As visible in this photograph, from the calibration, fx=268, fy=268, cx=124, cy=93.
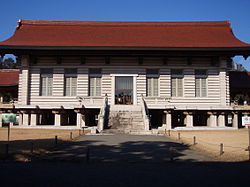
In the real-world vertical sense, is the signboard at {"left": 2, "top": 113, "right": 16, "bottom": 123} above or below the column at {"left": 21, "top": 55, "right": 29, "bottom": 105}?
below

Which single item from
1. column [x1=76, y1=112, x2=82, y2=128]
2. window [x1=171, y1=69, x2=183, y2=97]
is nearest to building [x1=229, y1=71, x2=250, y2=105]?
window [x1=171, y1=69, x2=183, y2=97]

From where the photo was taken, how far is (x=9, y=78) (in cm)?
3011

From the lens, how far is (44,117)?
88.4ft

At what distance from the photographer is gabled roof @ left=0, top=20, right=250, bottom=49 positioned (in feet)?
83.7

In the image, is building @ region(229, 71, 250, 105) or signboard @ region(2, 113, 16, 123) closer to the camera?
signboard @ region(2, 113, 16, 123)

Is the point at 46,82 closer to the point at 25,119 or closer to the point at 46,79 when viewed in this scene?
the point at 46,79

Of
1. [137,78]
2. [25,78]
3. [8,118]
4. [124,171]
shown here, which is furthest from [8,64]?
[124,171]

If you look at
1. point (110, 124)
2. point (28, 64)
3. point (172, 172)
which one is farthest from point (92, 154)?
point (28, 64)

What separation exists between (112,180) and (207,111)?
19.8 m

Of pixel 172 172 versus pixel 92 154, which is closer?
pixel 172 172

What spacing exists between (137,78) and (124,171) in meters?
19.0

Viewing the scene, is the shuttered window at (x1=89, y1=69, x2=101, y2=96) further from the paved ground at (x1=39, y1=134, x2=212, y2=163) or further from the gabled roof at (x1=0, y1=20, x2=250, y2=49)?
the paved ground at (x1=39, y1=134, x2=212, y2=163)

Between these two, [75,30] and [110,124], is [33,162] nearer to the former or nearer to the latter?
[110,124]

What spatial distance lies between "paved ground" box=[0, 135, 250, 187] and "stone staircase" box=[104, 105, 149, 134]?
873cm
